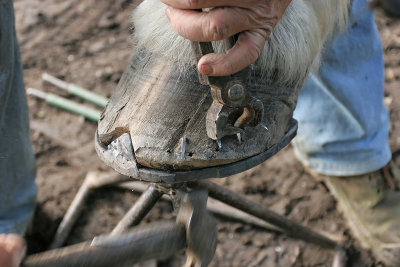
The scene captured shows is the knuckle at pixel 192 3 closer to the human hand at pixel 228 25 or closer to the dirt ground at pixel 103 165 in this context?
the human hand at pixel 228 25

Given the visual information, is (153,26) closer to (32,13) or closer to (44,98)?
(44,98)

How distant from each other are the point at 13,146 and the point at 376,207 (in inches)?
38.6

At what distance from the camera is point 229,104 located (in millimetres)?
778

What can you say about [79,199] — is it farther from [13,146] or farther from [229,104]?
[229,104]

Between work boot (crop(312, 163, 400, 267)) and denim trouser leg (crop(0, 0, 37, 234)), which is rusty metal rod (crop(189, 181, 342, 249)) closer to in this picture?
work boot (crop(312, 163, 400, 267))

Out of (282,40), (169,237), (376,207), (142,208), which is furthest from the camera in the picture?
(376,207)

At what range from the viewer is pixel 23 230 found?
1355 mm

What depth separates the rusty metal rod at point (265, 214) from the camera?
46.6 inches

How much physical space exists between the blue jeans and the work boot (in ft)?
0.17

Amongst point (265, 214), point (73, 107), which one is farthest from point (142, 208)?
point (73, 107)

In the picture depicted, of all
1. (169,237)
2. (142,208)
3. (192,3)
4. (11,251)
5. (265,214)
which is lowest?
(265,214)

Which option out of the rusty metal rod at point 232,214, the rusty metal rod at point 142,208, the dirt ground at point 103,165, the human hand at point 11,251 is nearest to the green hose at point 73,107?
the dirt ground at point 103,165

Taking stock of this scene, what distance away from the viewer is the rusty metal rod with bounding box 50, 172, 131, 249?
1409 mm

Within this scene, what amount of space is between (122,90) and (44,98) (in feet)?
3.66
